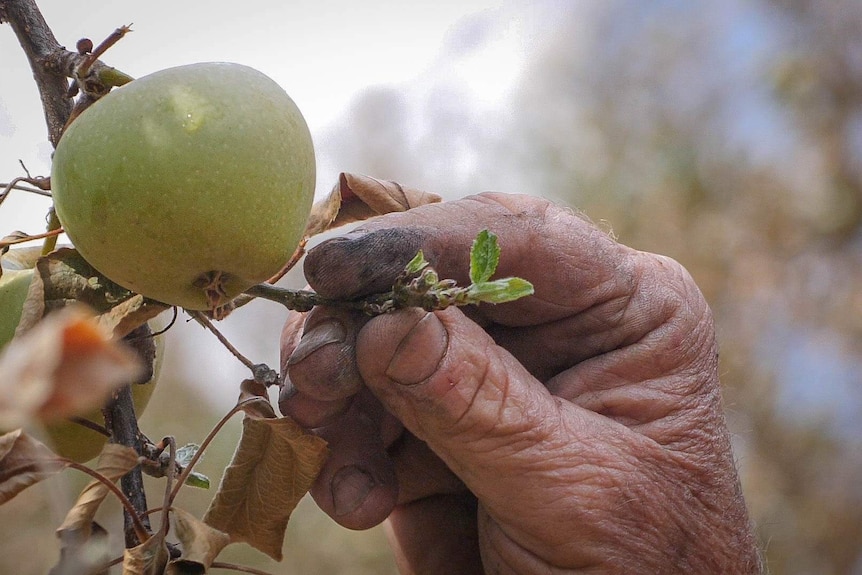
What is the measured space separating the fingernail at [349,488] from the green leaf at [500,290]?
416 mm

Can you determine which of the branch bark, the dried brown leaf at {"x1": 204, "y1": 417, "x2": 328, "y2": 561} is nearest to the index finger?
the dried brown leaf at {"x1": 204, "y1": 417, "x2": 328, "y2": 561}

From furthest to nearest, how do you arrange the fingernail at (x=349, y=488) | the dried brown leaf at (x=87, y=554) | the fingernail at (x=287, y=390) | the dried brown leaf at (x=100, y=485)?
the fingernail at (x=349, y=488)
the fingernail at (x=287, y=390)
the dried brown leaf at (x=100, y=485)
the dried brown leaf at (x=87, y=554)

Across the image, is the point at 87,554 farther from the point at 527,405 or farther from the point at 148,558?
the point at 527,405

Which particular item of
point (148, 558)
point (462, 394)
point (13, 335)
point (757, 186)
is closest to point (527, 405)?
point (462, 394)

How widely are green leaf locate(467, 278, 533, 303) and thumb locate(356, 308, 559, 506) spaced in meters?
0.13

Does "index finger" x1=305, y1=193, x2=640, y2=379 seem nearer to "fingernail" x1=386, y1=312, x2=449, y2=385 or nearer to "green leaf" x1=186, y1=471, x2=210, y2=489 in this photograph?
"fingernail" x1=386, y1=312, x2=449, y2=385

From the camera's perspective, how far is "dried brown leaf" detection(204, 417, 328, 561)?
0.97 m

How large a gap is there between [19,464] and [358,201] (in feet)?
1.99

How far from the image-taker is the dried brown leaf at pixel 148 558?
0.79 m

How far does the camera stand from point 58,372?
0.18 meters

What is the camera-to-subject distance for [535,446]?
973 mm

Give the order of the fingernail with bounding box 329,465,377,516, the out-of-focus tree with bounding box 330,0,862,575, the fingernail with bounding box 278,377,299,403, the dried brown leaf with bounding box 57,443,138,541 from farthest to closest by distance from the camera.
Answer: the out-of-focus tree with bounding box 330,0,862,575, the fingernail with bounding box 329,465,377,516, the fingernail with bounding box 278,377,299,403, the dried brown leaf with bounding box 57,443,138,541

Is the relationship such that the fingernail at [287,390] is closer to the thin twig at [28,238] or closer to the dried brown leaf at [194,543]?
the dried brown leaf at [194,543]

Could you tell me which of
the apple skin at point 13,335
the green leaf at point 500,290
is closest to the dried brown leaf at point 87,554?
the apple skin at point 13,335
